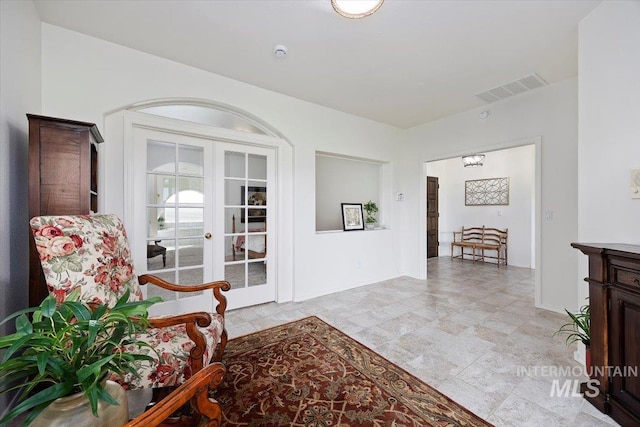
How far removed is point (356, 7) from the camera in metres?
1.77

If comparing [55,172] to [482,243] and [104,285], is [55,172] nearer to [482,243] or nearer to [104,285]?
[104,285]

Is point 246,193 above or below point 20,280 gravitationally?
above

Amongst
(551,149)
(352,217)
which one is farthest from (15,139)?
(551,149)

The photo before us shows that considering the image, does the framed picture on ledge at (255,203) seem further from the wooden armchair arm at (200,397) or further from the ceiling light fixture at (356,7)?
the wooden armchair arm at (200,397)

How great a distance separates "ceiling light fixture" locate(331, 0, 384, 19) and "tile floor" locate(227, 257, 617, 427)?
261 centimetres

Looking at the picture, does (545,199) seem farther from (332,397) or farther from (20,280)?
(20,280)

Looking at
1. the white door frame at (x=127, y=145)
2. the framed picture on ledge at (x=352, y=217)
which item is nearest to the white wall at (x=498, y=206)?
the framed picture on ledge at (x=352, y=217)

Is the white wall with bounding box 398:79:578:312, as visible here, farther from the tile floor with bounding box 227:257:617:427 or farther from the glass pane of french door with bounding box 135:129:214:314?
the glass pane of french door with bounding box 135:129:214:314

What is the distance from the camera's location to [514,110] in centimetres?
339

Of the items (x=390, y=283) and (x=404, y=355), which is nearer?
(x=404, y=355)

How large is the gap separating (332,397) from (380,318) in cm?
137

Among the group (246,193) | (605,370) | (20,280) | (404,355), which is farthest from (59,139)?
(605,370)

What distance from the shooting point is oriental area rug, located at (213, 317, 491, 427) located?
152cm

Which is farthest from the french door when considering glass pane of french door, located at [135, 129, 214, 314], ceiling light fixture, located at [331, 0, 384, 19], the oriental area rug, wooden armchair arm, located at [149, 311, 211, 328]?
ceiling light fixture, located at [331, 0, 384, 19]
